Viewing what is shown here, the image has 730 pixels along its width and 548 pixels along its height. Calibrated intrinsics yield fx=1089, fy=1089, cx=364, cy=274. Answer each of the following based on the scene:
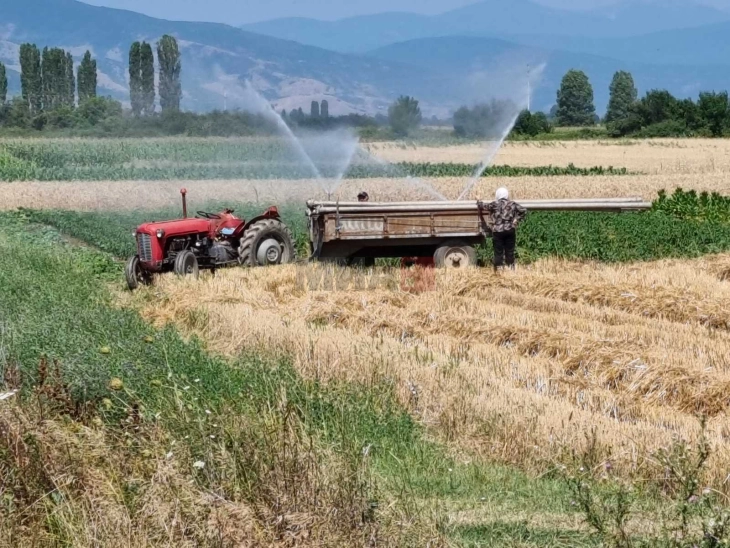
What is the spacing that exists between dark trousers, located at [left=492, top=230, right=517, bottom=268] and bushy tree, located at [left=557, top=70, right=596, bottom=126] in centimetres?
9137

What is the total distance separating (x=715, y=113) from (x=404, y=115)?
54.2 m

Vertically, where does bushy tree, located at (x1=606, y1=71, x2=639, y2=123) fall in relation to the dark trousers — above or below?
above

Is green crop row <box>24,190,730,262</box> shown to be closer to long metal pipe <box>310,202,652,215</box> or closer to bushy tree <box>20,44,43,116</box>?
long metal pipe <box>310,202,652,215</box>

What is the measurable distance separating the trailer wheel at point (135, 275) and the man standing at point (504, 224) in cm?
504

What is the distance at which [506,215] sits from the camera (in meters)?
15.8

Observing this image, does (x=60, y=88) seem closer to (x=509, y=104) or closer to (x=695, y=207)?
(x=695, y=207)

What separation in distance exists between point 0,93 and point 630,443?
335ft

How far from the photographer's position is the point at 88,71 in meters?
104

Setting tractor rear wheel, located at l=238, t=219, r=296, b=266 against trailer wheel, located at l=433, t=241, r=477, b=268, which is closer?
tractor rear wheel, located at l=238, t=219, r=296, b=266

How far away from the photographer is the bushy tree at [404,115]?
1861cm

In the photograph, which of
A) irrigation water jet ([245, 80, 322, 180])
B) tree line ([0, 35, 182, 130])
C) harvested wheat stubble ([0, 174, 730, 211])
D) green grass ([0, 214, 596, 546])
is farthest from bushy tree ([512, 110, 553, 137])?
green grass ([0, 214, 596, 546])

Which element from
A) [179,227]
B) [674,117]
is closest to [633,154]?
[674,117]

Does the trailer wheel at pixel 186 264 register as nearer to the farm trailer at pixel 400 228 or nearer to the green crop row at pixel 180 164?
the farm trailer at pixel 400 228

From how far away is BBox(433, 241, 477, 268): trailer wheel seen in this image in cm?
1622
